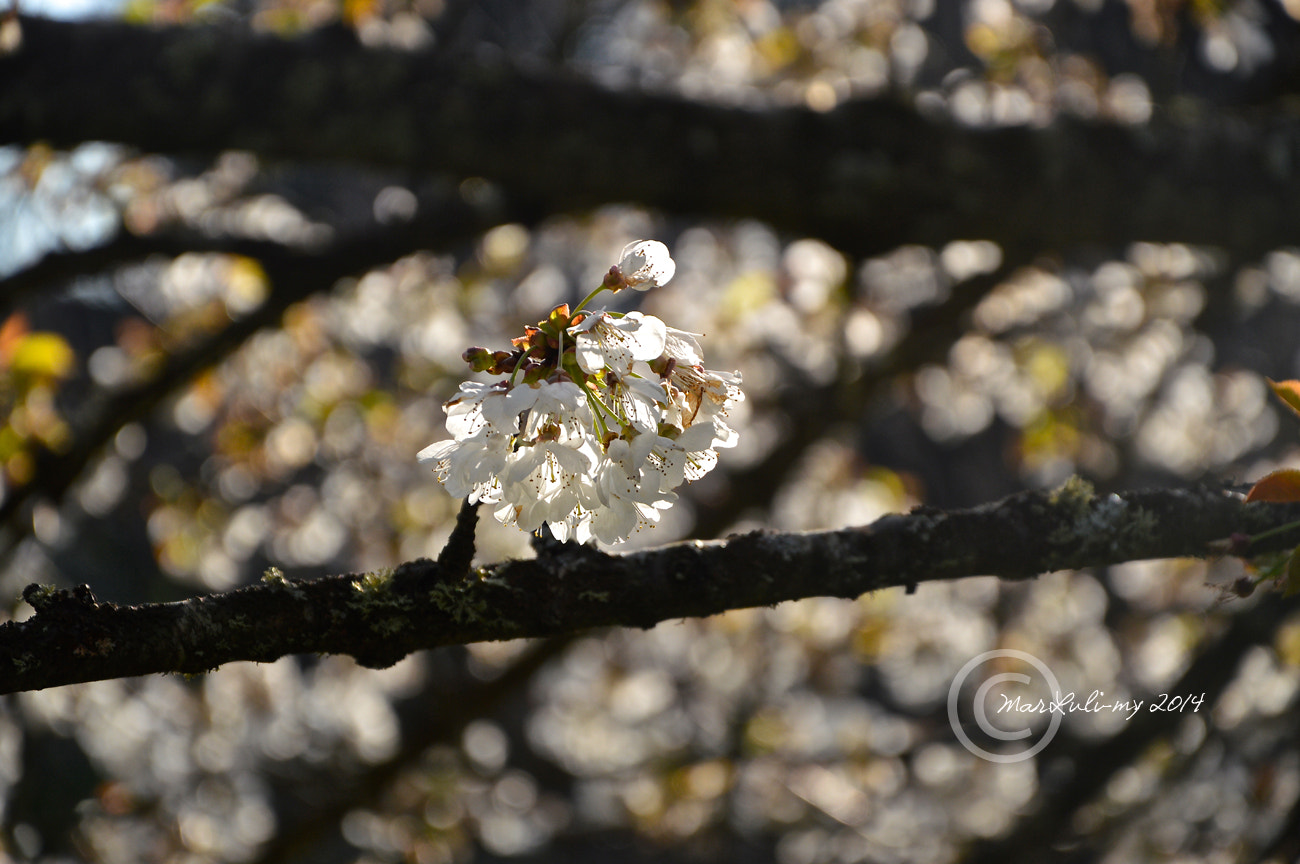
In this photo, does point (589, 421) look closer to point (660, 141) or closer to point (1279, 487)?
point (1279, 487)

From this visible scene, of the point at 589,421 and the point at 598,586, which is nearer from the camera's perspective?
the point at 589,421

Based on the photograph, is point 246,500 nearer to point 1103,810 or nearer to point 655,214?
point 655,214

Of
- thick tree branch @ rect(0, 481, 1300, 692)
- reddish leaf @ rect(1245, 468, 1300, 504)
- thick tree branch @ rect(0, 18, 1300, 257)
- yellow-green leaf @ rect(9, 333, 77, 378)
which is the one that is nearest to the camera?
thick tree branch @ rect(0, 481, 1300, 692)

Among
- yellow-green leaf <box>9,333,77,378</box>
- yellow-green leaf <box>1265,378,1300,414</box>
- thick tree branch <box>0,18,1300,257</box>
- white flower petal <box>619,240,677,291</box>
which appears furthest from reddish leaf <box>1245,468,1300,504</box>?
A: yellow-green leaf <box>9,333,77,378</box>

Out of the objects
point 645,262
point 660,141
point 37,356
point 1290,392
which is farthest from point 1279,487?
point 37,356

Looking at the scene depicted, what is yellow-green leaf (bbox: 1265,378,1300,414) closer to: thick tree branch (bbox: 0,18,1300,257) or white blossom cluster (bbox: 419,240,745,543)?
white blossom cluster (bbox: 419,240,745,543)

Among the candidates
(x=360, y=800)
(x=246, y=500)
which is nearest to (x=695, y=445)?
(x=360, y=800)
